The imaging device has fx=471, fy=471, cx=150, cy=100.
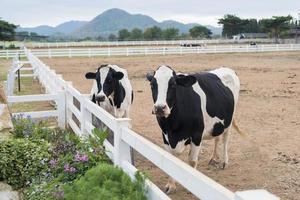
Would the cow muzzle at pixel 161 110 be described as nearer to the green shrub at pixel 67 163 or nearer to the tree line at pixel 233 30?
the green shrub at pixel 67 163

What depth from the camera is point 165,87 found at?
18.8 feet

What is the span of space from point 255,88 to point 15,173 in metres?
13.9

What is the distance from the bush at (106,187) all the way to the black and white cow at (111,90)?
345cm

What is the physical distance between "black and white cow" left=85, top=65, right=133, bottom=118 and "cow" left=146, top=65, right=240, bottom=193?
182 centimetres

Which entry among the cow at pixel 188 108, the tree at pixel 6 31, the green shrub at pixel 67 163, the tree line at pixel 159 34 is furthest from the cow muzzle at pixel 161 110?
the tree line at pixel 159 34

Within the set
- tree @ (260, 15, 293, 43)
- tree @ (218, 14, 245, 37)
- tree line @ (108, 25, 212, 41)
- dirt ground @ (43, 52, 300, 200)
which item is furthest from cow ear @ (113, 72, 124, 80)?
tree @ (218, 14, 245, 37)

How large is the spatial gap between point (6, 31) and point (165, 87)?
78204 mm

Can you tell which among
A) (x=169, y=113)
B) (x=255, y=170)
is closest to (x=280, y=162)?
(x=255, y=170)

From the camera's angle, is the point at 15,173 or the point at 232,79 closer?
the point at 15,173

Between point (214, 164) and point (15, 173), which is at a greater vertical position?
point (15, 173)

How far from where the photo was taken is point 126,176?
4.49 meters

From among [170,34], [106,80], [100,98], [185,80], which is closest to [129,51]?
[106,80]

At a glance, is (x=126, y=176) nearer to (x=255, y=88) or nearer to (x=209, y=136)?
(x=209, y=136)

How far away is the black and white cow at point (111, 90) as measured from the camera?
8.20m
